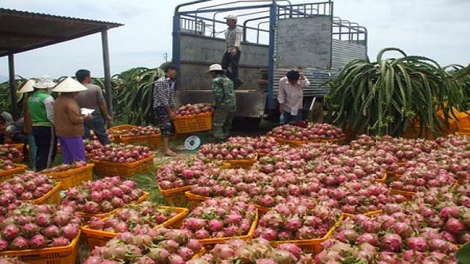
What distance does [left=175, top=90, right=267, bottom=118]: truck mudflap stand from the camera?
26.4 ft

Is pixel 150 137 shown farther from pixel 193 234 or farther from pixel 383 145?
pixel 193 234

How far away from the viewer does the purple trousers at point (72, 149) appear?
560cm

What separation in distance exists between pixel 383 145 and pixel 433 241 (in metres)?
3.06

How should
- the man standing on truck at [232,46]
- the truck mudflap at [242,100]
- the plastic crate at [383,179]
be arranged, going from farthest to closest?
the man standing on truck at [232,46] → the truck mudflap at [242,100] → the plastic crate at [383,179]

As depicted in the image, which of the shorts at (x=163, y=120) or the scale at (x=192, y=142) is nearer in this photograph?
the shorts at (x=163, y=120)

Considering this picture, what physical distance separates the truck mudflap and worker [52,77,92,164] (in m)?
3.08

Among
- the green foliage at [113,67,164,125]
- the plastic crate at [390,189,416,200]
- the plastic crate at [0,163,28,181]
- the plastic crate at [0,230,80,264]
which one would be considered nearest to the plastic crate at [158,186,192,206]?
the plastic crate at [0,230,80,264]

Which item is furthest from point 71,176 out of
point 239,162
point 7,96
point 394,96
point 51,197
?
point 7,96

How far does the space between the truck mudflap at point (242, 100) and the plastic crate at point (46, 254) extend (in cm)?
545

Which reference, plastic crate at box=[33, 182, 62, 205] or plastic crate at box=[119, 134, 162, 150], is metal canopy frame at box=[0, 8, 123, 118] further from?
plastic crate at box=[33, 182, 62, 205]

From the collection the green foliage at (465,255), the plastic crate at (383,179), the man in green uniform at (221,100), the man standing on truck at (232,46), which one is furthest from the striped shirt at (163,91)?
the green foliage at (465,255)

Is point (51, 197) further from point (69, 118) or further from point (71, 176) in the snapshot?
point (69, 118)

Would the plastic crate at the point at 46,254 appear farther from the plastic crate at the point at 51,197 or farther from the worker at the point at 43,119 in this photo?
the worker at the point at 43,119

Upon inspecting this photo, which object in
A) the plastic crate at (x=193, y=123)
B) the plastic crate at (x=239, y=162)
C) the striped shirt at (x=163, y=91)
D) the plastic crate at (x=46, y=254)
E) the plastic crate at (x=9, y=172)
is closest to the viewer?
the plastic crate at (x=46, y=254)
